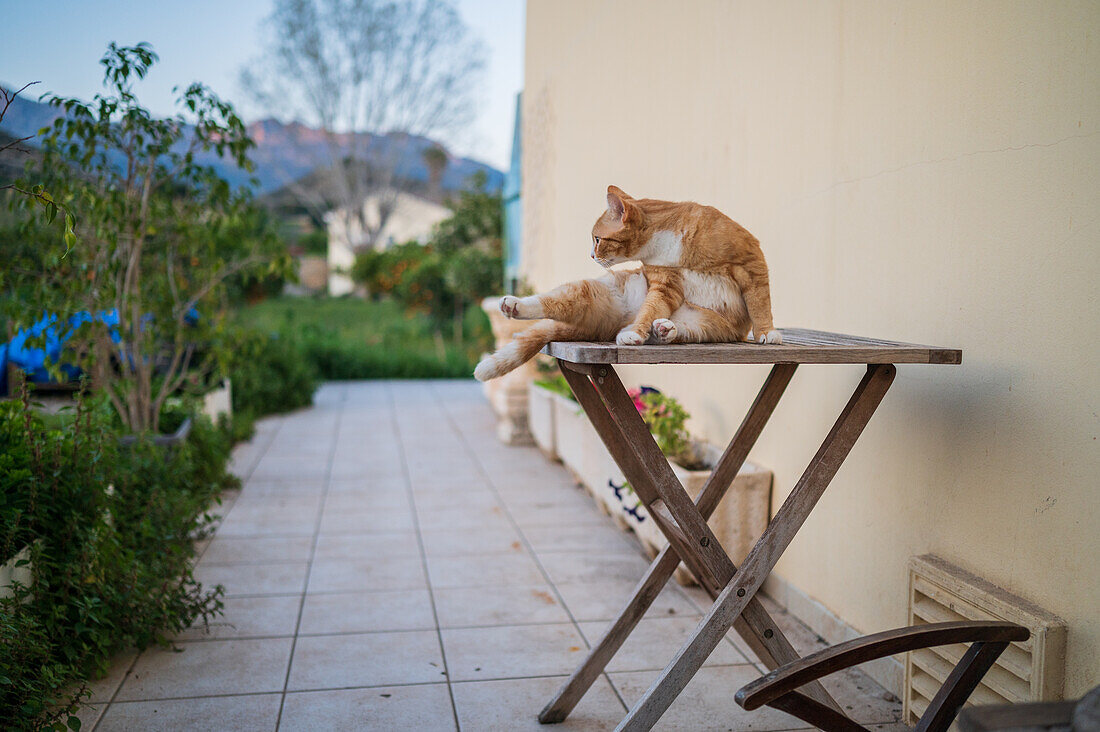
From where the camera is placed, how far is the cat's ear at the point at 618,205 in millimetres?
1916

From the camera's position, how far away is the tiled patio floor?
2463 mm

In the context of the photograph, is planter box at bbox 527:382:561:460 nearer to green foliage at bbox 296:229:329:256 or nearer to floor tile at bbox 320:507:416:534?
floor tile at bbox 320:507:416:534

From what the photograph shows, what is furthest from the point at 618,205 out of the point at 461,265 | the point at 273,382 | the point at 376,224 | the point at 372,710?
the point at 376,224

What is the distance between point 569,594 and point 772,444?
3.37 feet

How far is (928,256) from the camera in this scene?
2.33 meters

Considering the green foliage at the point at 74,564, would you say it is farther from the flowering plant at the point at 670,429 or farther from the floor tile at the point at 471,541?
the flowering plant at the point at 670,429

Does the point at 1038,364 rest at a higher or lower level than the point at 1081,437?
higher

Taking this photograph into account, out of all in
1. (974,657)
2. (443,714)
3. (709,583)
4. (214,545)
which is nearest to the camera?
(974,657)

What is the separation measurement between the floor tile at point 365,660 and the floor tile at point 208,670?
7cm

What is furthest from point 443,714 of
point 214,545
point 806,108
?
point 806,108

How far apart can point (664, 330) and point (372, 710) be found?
4.88ft

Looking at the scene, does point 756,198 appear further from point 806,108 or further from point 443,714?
point 443,714

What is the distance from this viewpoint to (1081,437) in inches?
70.8

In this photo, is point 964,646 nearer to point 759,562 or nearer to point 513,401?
point 759,562
